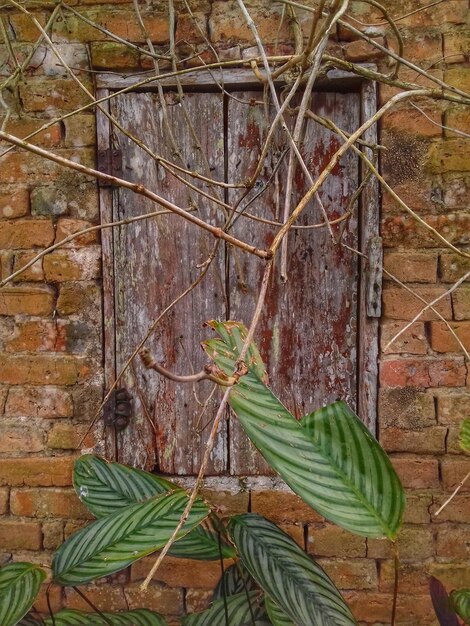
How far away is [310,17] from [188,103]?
1.48 ft

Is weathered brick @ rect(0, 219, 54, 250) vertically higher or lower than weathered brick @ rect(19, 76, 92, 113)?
lower

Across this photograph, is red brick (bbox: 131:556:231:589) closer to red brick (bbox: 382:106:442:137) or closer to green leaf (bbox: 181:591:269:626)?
green leaf (bbox: 181:591:269:626)

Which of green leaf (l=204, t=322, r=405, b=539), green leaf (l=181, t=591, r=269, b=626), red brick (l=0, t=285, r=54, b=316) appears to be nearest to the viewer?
green leaf (l=204, t=322, r=405, b=539)

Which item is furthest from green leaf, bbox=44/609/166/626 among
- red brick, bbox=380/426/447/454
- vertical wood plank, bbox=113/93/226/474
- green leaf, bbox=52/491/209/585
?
red brick, bbox=380/426/447/454

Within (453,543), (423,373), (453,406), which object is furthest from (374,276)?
(453,543)

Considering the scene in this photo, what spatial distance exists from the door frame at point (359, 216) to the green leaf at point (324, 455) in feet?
2.58

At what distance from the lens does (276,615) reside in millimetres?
1141

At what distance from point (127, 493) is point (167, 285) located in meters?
0.68

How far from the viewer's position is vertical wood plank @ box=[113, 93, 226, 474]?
69.5 inches

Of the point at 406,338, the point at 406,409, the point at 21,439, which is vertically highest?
the point at 406,338

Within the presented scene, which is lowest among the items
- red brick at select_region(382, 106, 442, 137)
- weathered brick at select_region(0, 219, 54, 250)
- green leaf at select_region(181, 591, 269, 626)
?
green leaf at select_region(181, 591, 269, 626)

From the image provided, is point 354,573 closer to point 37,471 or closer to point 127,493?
point 127,493

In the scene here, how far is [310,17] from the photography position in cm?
168

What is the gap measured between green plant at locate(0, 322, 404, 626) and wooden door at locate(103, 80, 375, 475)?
0.42 meters
